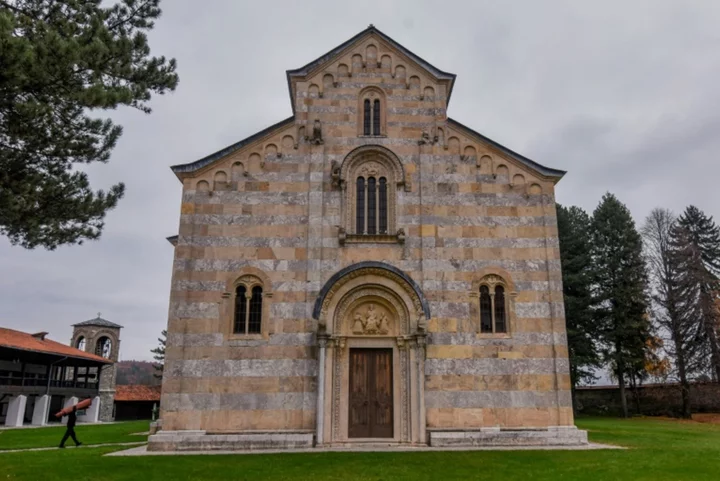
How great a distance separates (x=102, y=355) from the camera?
166 feet

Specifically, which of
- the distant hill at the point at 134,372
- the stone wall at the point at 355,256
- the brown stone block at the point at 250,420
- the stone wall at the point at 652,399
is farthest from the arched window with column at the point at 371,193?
the distant hill at the point at 134,372

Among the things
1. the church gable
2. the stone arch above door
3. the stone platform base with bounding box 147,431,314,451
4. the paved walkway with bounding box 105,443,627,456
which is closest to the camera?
the paved walkway with bounding box 105,443,627,456

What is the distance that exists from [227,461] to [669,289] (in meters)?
36.2

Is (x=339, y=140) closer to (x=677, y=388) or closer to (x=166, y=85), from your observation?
(x=166, y=85)

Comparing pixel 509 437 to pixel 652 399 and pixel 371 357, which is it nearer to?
pixel 371 357

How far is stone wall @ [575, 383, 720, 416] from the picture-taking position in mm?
36312

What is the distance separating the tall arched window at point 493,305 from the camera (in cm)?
1766

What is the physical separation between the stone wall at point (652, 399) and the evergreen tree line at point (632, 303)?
0.82 meters

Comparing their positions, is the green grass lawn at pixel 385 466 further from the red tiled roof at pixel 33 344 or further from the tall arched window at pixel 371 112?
the red tiled roof at pixel 33 344

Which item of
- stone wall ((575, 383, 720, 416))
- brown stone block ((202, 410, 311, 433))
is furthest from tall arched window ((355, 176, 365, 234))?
stone wall ((575, 383, 720, 416))

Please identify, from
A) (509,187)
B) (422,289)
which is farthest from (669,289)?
(422,289)

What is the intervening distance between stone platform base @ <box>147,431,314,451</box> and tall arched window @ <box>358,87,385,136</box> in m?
10.5

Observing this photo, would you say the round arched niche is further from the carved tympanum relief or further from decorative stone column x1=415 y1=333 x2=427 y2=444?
decorative stone column x1=415 y1=333 x2=427 y2=444

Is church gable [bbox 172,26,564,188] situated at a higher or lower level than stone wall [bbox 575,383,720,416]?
higher
